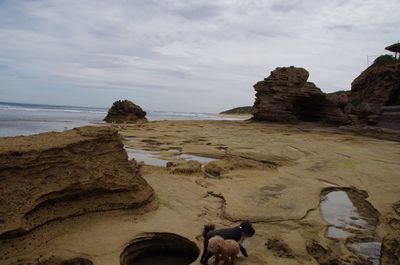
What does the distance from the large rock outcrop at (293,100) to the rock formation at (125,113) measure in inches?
455

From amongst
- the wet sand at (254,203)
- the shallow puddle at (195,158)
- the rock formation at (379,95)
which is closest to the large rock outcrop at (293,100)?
the rock formation at (379,95)

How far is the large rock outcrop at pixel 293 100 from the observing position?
23.1 metres

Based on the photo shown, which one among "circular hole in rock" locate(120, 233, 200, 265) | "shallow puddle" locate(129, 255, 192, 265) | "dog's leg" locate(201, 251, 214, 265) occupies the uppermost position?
"dog's leg" locate(201, 251, 214, 265)

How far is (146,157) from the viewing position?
12281 mm

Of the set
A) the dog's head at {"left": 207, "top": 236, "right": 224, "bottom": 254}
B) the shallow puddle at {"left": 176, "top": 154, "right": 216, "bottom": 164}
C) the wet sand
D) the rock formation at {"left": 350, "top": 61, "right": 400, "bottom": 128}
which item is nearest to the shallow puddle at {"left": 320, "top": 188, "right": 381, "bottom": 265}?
the wet sand

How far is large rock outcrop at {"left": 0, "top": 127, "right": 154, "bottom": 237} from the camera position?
557 cm

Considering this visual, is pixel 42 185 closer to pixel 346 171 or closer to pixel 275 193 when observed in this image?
pixel 275 193

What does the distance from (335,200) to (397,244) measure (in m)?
3.09

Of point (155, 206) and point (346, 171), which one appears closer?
point (155, 206)

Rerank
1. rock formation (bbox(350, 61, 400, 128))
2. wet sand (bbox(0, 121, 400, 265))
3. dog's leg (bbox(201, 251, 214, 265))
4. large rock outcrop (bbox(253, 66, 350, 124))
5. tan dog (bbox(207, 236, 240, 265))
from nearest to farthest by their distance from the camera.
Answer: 1. tan dog (bbox(207, 236, 240, 265))
2. dog's leg (bbox(201, 251, 214, 265))
3. wet sand (bbox(0, 121, 400, 265))
4. rock formation (bbox(350, 61, 400, 128))
5. large rock outcrop (bbox(253, 66, 350, 124))

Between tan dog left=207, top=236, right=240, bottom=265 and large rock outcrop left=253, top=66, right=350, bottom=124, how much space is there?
742 inches

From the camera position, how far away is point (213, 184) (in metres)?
8.91

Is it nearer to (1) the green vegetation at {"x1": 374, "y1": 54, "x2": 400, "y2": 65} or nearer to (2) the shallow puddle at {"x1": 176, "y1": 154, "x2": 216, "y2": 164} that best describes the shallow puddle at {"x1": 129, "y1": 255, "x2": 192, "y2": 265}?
(2) the shallow puddle at {"x1": 176, "y1": 154, "x2": 216, "y2": 164}

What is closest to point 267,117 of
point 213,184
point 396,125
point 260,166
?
point 396,125
